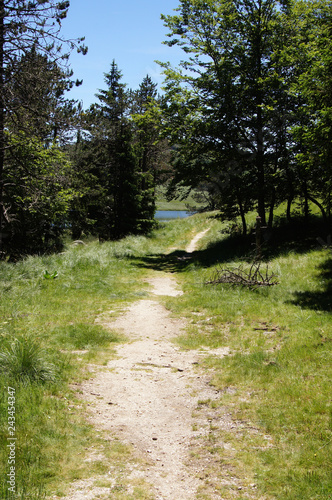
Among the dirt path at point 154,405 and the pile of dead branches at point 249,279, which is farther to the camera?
the pile of dead branches at point 249,279

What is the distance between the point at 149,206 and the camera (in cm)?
3300

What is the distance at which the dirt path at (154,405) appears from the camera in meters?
4.23

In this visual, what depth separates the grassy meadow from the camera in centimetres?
419

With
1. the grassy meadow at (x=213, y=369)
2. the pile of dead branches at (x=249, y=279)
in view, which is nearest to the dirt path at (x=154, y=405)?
the grassy meadow at (x=213, y=369)

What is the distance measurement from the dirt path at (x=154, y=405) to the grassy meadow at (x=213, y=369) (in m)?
0.23

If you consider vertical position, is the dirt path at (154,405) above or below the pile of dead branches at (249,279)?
below

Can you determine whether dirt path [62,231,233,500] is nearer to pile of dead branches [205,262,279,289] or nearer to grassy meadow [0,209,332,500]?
grassy meadow [0,209,332,500]

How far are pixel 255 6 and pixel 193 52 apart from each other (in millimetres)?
3841

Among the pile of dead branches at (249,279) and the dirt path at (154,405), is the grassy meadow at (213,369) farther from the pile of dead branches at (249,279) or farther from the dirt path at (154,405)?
the pile of dead branches at (249,279)

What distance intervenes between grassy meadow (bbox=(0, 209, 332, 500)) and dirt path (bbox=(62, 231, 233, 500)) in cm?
23

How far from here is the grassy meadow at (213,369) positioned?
13.7 ft

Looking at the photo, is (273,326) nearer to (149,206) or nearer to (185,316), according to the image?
(185,316)

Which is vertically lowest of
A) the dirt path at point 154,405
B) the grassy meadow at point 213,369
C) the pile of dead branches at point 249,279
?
the dirt path at point 154,405

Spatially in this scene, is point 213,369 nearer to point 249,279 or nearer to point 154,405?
point 154,405
